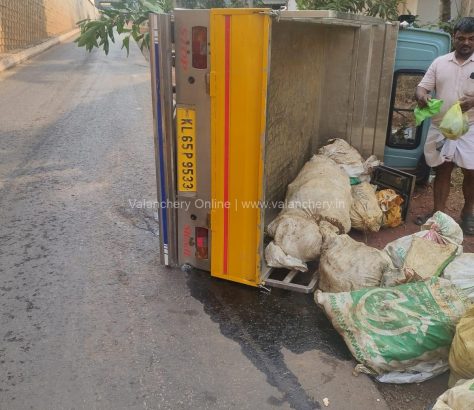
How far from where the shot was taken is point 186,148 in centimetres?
335

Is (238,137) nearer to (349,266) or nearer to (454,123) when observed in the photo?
(349,266)

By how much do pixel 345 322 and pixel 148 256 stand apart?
183 centimetres

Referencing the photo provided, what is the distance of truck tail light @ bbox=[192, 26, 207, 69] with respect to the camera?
304cm

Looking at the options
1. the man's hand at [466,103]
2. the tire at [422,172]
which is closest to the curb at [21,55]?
the tire at [422,172]

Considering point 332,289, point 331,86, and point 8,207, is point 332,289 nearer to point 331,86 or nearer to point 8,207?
point 331,86

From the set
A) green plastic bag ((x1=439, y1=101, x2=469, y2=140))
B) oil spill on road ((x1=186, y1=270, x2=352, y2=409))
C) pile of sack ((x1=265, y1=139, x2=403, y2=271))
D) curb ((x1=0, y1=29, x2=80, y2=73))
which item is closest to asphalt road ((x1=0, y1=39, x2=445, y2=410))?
oil spill on road ((x1=186, y1=270, x2=352, y2=409))

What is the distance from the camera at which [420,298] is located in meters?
2.74

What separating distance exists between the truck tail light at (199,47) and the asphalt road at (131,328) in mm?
1582

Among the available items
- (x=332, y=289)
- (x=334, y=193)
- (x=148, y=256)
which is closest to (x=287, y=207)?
(x=334, y=193)

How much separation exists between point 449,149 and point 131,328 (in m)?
3.17

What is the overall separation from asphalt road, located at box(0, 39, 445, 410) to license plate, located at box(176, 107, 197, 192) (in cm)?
75

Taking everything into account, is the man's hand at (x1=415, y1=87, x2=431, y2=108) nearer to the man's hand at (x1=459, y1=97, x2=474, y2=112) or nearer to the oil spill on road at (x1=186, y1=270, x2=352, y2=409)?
the man's hand at (x1=459, y1=97, x2=474, y2=112)

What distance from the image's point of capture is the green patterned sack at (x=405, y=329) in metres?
2.62

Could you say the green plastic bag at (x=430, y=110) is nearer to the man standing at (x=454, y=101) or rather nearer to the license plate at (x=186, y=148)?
the man standing at (x=454, y=101)
